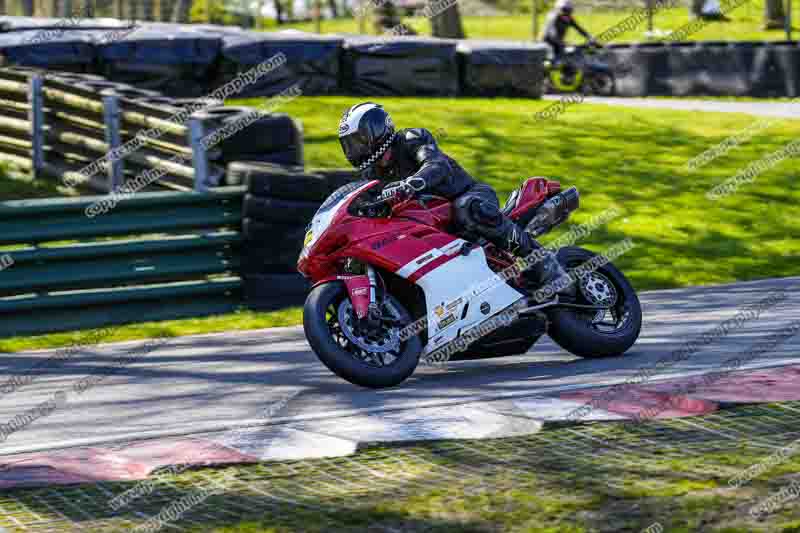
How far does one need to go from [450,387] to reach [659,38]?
30590mm

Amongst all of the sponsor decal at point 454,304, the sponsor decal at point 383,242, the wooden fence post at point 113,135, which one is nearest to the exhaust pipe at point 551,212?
the sponsor decal at point 454,304

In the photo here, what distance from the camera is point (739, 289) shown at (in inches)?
477

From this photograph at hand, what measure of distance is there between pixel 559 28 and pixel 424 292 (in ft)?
65.3

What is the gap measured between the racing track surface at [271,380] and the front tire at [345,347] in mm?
107

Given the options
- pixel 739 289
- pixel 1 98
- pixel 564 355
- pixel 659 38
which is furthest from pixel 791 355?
pixel 659 38

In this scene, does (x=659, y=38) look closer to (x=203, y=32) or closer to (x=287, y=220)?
(x=203, y=32)

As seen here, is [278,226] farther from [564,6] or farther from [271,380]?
[564,6]

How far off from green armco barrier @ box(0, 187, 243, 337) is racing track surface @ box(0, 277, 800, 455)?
1.03 m

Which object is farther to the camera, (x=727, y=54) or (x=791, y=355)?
(x=727, y=54)

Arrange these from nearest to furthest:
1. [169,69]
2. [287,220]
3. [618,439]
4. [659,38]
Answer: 1. [618,439]
2. [287,220]
3. [169,69]
4. [659,38]

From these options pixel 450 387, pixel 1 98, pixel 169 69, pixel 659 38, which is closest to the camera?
pixel 450 387

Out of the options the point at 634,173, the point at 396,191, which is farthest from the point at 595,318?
the point at 634,173

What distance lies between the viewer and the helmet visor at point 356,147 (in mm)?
8289

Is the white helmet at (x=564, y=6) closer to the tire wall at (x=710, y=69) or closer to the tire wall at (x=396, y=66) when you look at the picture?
the tire wall at (x=710, y=69)
